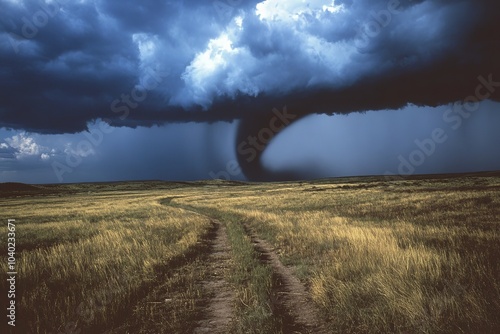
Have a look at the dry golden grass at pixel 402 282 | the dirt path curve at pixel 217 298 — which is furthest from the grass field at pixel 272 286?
the dirt path curve at pixel 217 298

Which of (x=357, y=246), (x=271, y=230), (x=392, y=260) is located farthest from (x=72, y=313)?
(x=271, y=230)

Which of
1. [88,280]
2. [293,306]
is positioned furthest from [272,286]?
[88,280]

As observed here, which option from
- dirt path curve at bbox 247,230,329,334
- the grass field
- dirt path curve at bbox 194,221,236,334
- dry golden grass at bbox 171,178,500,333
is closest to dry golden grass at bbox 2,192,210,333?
the grass field

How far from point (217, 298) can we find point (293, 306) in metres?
1.71

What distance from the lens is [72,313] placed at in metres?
6.00

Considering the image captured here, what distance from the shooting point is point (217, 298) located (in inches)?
273

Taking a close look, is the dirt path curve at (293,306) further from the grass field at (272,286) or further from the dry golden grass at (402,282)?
the dry golden grass at (402,282)

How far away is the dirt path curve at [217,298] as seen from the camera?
5498 millimetres

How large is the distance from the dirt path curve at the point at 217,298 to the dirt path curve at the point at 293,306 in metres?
0.98

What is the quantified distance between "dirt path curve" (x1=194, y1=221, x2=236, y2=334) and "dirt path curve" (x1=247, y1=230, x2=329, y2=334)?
0.98 metres

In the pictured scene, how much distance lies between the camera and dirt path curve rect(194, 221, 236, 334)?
5498 millimetres

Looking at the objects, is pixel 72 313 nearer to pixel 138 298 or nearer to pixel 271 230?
pixel 138 298

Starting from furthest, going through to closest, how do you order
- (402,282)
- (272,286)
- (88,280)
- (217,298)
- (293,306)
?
(88,280), (272,286), (217,298), (402,282), (293,306)

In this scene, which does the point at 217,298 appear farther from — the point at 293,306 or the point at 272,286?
the point at 293,306
